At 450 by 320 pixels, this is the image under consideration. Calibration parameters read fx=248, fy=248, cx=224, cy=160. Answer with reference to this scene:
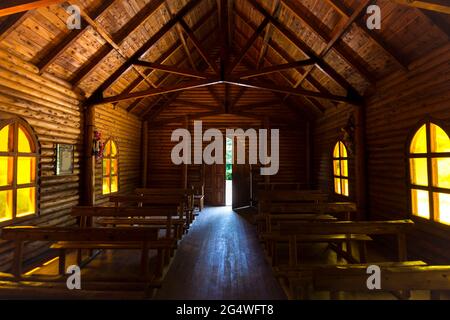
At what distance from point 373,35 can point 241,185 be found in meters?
8.09

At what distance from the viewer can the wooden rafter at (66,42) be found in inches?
210

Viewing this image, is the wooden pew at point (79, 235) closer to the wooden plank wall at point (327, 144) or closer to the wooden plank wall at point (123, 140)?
the wooden plank wall at point (123, 140)

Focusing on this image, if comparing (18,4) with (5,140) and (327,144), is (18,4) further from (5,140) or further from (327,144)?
(327,144)

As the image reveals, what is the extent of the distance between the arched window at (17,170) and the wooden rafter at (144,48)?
2576 millimetres

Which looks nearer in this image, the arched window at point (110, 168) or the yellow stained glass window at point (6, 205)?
the yellow stained glass window at point (6, 205)

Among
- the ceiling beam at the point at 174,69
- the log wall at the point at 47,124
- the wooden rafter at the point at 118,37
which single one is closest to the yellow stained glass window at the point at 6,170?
the log wall at the point at 47,124

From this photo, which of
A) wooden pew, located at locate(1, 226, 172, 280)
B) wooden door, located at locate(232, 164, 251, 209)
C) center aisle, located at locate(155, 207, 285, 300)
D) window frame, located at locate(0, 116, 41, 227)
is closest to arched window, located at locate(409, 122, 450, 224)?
center aisle, located at locate(155, 207, 285, 300)

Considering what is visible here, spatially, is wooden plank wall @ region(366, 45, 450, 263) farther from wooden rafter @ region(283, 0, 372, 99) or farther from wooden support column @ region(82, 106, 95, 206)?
wooden support column @ region(82, 106, 95, 206)

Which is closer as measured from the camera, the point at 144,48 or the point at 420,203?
the point at 420,203

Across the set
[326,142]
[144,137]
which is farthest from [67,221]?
[326,142]

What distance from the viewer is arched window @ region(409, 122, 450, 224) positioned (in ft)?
14.9

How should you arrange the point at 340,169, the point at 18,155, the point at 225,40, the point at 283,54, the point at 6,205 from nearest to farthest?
the point at 6,205, the point at 18,155, the point at 225,40, the point at 283,54, the point at 340,169

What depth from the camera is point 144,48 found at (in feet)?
23.9

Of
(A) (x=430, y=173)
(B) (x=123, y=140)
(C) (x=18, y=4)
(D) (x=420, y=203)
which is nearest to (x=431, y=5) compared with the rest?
(A) (x=430, y=173)
